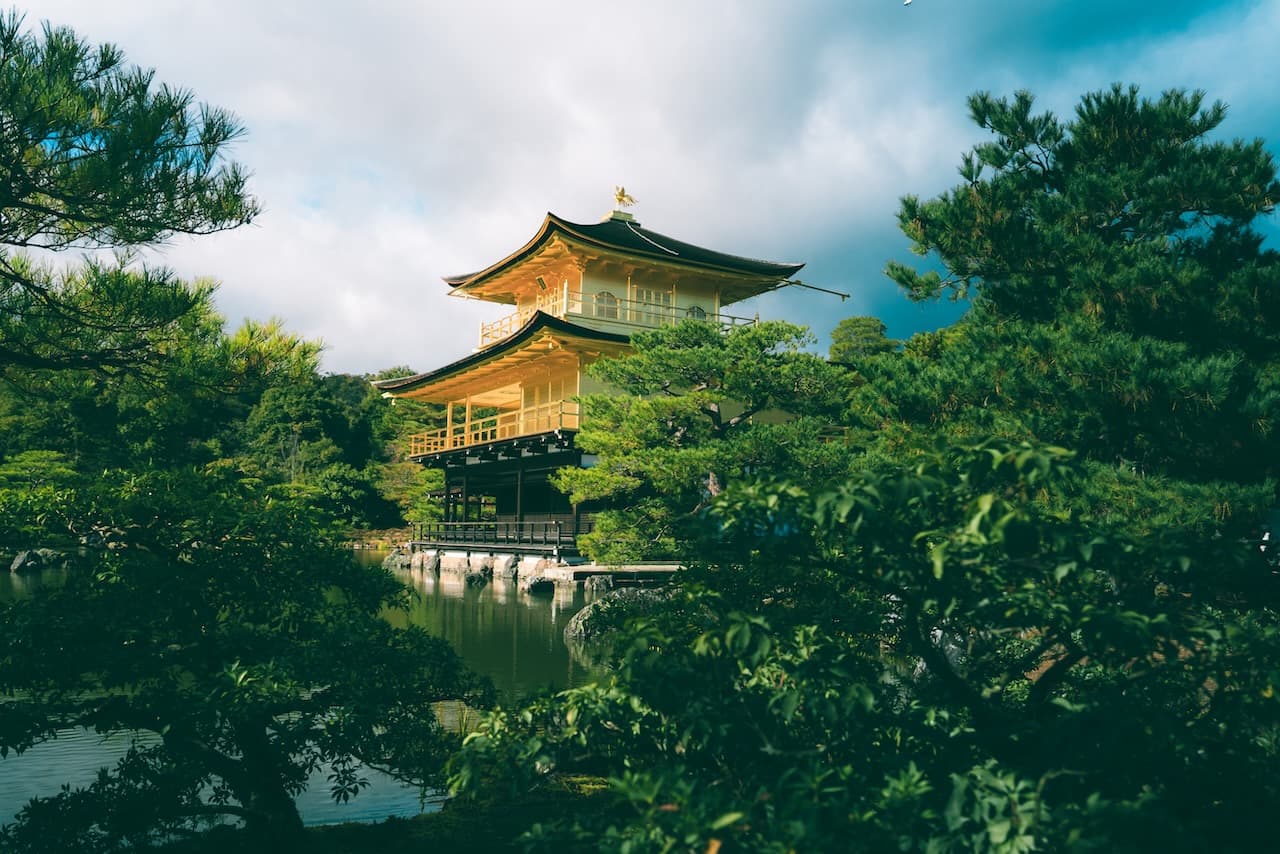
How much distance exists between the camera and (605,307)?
22.6 metres

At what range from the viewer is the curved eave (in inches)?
765

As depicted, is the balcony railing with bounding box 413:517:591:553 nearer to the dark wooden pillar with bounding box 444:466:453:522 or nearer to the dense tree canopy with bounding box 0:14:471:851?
the dark wooden pillar with bounding box 444:466:453:522

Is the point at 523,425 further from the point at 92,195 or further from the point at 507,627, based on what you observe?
the point at 92,195

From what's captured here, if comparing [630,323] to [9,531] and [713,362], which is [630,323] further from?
[9,531]

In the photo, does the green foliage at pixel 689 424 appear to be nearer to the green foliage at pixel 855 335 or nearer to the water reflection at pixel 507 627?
the water reflection at pixel 507 627

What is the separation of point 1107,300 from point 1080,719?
664 cm

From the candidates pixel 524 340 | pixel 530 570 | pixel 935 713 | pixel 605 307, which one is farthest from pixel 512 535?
pixel 935 713

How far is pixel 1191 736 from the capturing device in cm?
235

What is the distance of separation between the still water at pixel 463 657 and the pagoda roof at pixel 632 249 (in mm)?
8200

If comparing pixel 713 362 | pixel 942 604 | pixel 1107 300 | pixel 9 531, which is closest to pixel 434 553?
pixel 713 362

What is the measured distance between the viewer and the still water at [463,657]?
202 inches

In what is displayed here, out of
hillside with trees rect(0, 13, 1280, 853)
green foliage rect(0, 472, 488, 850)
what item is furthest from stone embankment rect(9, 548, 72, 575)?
green foliage rect(0, 472, 488, 850)

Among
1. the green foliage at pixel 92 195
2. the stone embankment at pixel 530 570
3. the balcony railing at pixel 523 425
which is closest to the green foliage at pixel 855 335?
the balcony railing at pixel 523 425

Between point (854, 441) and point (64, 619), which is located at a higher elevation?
point (854, 441)
